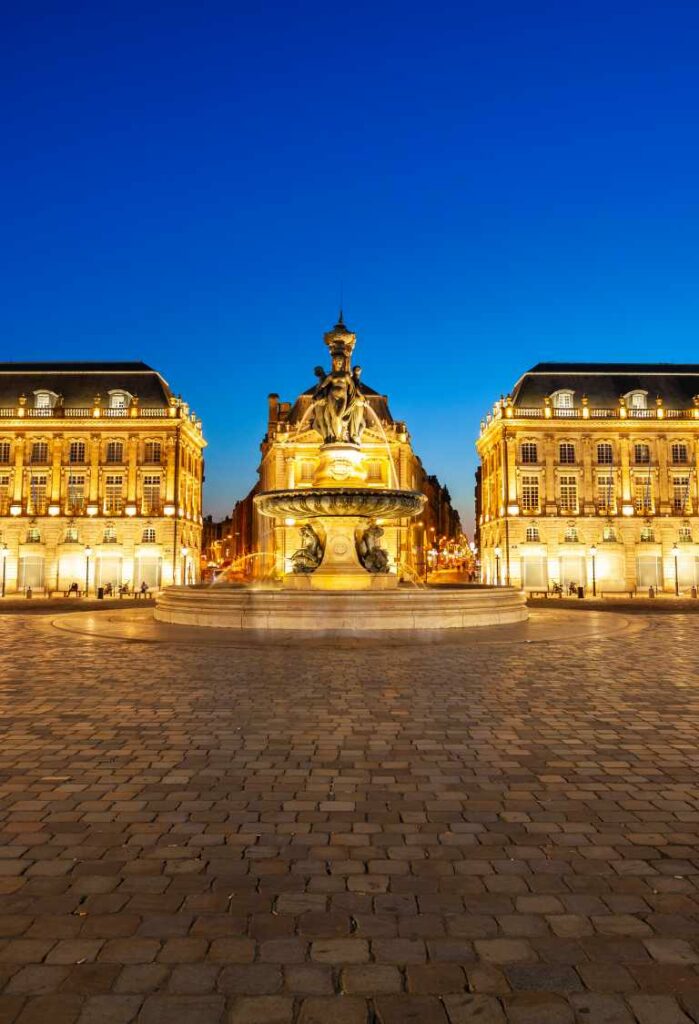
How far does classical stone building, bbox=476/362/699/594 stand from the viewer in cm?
6562

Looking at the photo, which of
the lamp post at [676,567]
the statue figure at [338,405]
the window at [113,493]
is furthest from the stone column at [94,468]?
the lamp post at [676,567]

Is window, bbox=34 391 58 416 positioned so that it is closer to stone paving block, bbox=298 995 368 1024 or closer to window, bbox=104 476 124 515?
window, bbox=104 476 124 515

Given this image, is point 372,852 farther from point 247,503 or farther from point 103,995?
point 247,503

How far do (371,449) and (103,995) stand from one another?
222 feet

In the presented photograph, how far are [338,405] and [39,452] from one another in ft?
161

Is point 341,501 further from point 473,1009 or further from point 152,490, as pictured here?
point 152,490

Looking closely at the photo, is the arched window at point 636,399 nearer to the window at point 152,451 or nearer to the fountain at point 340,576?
the window at point 152,451

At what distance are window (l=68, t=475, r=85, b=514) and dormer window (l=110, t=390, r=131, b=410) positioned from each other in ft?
24.0

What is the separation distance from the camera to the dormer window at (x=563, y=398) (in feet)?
224

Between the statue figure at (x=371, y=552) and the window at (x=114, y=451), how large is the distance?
4639 cm

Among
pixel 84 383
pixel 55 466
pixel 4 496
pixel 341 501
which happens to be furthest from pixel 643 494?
pixel 4 496

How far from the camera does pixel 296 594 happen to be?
19875mm

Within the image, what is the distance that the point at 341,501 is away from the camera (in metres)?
23.5

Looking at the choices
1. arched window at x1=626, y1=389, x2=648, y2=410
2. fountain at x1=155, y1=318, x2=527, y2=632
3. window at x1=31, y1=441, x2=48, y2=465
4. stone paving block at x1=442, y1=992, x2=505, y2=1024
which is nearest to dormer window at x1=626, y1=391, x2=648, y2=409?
arched window at x1=626, y1=389, x2=648, y2=410
